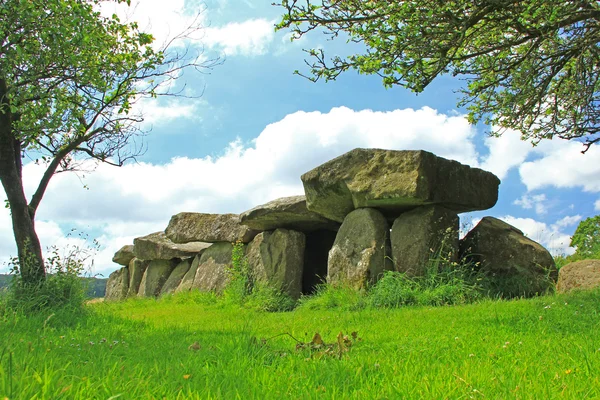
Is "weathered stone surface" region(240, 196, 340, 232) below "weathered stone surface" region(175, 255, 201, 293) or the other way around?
the other way around

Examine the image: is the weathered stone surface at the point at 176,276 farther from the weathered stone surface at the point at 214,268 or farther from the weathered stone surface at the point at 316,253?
the weathered stone surface at the point at 316,253

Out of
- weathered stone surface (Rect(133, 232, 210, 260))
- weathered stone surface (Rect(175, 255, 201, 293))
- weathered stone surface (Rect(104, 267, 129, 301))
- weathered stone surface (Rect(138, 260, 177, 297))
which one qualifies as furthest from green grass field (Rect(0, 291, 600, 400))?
weathered stone surface (Rect(104, 267, 129, 301))

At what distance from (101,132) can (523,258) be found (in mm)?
9721

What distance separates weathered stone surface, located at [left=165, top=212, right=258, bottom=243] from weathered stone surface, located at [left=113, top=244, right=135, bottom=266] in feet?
14.6

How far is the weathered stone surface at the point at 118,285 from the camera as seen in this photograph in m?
19.2

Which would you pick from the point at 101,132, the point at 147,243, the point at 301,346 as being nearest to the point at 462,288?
the point at 301,346

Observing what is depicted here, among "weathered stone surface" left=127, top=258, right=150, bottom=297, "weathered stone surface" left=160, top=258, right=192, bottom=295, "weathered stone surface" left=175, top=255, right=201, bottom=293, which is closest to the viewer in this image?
"weathered stone surface" left=175, top=255, right=201, bottom=293

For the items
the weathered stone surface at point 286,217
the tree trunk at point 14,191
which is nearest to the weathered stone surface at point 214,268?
the weathered stone surface at point 286,217

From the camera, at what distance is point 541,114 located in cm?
1216

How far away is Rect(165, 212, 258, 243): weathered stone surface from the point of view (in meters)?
14.1

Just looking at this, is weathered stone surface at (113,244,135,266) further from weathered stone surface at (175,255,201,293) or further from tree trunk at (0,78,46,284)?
tree trunk at (0,78,46,284)

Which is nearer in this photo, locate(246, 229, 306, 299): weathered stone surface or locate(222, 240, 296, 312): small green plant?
locate(222, 240, 296, 312): small green plant

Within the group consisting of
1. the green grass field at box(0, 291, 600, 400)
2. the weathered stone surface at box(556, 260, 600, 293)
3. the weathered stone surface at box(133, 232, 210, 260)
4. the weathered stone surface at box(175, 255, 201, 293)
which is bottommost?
the green grass field at box(0, 291, 600, 400)

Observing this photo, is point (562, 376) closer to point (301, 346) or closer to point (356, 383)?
point (356, 383)
